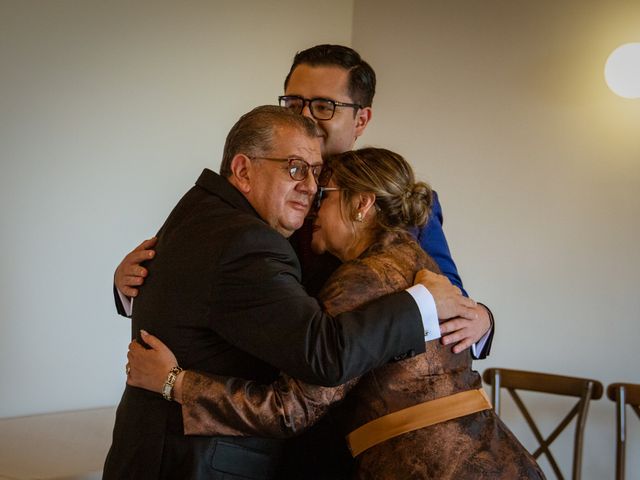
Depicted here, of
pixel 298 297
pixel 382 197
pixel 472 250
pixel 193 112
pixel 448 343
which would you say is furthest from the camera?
pixel 472 250

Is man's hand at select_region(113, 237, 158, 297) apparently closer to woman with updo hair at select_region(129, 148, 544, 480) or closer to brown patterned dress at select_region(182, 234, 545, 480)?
woman with updo hair at select_region(129, 148, 544, 480)

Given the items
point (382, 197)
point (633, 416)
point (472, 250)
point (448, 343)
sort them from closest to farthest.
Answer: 1. point (448, 343)
2. point (382, 197)
3. point (633, 416)
4. point (472, 250)

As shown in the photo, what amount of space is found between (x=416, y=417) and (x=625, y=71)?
8.43 feet

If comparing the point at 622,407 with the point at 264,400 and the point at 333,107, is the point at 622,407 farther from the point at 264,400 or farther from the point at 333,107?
the point at 264,400

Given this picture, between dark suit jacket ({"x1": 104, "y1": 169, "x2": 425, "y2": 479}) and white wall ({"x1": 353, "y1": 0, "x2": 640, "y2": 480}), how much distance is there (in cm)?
234

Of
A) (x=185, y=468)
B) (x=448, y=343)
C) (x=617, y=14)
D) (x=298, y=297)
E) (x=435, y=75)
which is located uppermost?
(x=617, y=14)

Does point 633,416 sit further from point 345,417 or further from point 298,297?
point 298,297

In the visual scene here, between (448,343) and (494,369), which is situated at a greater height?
(448,343)

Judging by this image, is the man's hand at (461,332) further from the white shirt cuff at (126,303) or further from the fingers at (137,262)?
the white shirt cuff at (126,303)

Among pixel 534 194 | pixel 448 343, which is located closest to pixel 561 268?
pixel 534 194

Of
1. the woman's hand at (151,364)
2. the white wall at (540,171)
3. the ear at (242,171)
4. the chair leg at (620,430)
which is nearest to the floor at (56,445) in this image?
the woman's hand at (151,364)

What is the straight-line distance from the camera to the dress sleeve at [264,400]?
5.73 feet

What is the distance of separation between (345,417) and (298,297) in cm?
38

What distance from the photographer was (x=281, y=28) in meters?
4.30
